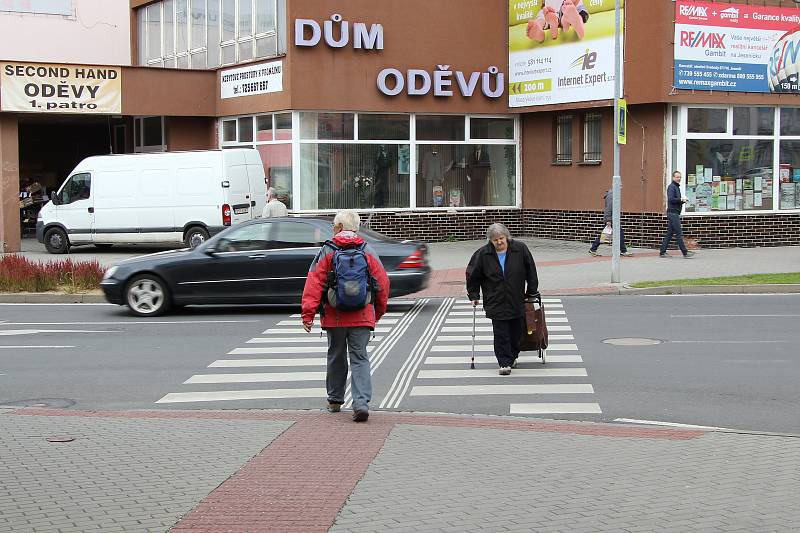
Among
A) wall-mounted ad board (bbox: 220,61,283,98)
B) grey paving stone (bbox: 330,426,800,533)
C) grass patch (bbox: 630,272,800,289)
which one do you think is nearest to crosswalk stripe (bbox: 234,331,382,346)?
grey paving stone (bbox: 330,426,800,533)

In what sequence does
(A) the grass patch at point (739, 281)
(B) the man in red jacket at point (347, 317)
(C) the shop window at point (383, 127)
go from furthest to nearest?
(C) the shop window at point (383, 127), (A) the grass patch at point (739, 281), (B) the man in red jacket at point (347, 317)

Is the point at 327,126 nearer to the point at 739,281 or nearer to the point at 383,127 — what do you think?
the point at 383,127

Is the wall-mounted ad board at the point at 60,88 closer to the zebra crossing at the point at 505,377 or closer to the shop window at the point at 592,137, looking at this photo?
the shop window at the point at 592,137

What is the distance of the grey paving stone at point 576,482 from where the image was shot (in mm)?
6109

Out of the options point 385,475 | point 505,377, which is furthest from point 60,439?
point 505,377

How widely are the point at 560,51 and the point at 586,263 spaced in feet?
23.1

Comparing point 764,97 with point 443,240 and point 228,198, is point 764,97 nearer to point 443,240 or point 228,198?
point 443,240

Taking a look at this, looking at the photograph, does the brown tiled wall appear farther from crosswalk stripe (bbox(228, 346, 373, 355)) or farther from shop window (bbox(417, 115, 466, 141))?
crosswalk stripe (bbox(228, 346, 373, 355))

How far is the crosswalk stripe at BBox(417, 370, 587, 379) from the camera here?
11484mm

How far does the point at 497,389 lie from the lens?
10766 mm

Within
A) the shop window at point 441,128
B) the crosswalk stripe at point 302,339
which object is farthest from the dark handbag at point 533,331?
the shop window at point 441,128

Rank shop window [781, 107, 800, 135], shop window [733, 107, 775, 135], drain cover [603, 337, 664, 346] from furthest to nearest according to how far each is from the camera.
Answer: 1. shop window [781, 107, 800, 135]
2. shop window [733, 107, 775, 135]
3. drain cover [603, 337, 664, 346]

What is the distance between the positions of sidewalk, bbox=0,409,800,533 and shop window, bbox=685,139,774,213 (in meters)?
19.1

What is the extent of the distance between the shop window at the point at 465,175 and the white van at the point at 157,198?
5.05 meters
